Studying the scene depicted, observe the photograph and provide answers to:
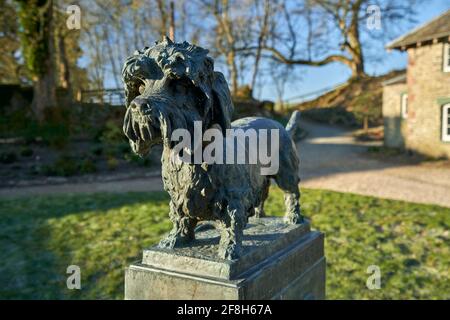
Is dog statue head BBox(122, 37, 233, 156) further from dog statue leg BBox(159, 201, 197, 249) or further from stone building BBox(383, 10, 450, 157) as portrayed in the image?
stone building BBox(383, 10, 450, 157)

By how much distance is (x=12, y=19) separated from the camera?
67.5ft

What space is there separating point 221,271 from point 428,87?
16.8 m

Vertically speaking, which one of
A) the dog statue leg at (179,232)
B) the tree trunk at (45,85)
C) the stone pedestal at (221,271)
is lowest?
the stone pedestal at (221,271)

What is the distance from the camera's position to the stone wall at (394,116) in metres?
18.8

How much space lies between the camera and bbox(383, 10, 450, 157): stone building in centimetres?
1587

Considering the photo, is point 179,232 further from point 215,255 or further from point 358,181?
point 358,181

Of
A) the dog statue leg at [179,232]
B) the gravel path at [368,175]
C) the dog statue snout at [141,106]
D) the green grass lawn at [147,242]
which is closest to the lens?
the dog statue snout at [141,106]

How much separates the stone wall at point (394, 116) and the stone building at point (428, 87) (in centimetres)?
63

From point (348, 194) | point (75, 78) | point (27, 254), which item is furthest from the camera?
point (75, 78)

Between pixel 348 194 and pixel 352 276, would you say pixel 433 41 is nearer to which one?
pixel 348 194

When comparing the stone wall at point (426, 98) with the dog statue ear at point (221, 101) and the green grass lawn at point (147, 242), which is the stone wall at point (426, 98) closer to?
the green grass lawn at point (147, 242)

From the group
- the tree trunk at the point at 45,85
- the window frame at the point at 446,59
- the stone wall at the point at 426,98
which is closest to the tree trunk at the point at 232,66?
the tree trunk at the point at 45,85
